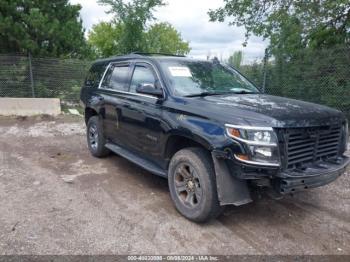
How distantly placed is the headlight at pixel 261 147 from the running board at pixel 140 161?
54.2 inches

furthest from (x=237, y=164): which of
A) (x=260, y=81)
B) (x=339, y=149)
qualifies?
(x=260, y=81)

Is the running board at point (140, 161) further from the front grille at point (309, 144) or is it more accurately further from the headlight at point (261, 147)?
the front grille at point (309, 144)

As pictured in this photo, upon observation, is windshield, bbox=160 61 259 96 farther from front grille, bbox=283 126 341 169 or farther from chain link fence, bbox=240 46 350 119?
chain link fence, bbox=240 46 350 119

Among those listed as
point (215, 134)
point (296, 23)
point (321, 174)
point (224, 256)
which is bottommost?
point (224, 256)

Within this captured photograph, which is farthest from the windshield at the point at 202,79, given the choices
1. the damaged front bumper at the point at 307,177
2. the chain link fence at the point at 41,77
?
the chain link fence at the point at 41,77

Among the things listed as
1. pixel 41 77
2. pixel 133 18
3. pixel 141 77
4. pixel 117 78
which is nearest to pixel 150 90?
pixel 141 77

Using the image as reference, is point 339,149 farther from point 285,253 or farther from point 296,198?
point 285,253

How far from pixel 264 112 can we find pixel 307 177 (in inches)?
29.9

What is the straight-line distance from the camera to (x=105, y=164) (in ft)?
18.3

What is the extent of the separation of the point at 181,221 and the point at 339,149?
2.06 meters

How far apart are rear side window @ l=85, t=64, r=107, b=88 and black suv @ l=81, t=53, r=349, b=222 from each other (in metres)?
0.94

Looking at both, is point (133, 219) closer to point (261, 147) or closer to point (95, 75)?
point (261, 147)

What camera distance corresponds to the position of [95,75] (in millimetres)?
5965

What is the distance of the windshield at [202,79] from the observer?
398cm
